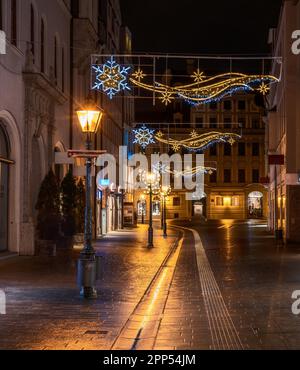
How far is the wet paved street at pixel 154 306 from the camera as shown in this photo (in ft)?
33.3

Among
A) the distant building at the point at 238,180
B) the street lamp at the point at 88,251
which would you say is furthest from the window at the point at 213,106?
the street lamp at the point at 88,251

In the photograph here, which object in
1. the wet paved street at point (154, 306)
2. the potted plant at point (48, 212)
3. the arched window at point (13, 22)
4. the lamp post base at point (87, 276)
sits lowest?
the wet paved street at point (154, 306)

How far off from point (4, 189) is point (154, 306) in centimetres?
1176

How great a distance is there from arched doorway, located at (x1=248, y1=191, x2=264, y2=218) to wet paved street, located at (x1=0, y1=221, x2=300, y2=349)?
78368mm

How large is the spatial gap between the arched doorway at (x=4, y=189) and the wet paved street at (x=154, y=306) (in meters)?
1.04

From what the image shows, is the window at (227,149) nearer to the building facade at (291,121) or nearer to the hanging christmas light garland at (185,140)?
the hanging christmas light garland at (185,140)

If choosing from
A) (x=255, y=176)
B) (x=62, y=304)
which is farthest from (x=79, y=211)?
(x=255, y=176)

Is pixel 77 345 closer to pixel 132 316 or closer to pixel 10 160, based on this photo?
pixel 132 316

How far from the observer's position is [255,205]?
103m

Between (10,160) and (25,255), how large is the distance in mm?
3286

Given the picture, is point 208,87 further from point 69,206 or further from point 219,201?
point 219,201

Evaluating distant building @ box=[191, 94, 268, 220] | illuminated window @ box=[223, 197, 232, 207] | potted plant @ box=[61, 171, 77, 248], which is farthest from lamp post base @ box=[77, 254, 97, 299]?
illuminated window @ box=[223, 197, 232, 207]

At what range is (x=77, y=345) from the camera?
9648mm

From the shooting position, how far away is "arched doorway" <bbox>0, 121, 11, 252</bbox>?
949 inches
